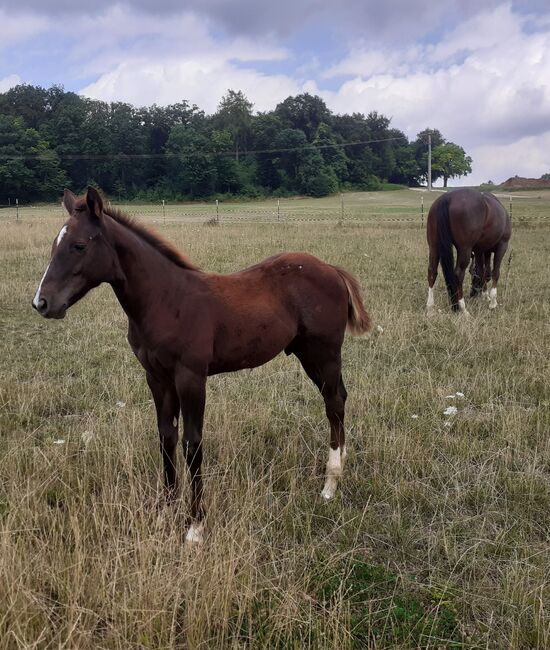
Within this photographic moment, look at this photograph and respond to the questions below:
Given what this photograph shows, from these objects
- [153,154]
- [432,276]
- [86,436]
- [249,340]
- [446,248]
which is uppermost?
[153,154]

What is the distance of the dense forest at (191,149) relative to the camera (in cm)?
6100

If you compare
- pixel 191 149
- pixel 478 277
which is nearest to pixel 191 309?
pixel 478 277

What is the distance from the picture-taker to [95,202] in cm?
274

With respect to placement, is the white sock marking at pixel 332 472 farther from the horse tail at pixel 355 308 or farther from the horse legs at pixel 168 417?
the horse legs at pixel 168 417

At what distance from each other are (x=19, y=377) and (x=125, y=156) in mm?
64379

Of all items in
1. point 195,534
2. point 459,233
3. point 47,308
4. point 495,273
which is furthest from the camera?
point 495,273

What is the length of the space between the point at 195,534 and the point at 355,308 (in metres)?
1.80

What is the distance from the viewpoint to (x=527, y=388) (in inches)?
198

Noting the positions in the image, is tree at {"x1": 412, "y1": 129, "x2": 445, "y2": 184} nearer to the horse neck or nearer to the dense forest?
the dense forest

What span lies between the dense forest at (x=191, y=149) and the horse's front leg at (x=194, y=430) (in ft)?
198

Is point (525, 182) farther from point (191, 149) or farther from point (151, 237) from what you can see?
point (151, 237)

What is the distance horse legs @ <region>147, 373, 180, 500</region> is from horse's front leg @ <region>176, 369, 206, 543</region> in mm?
164

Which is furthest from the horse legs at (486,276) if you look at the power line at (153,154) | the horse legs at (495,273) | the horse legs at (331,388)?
the power line at (153,154)

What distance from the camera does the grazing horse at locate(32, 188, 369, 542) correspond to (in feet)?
9.13
